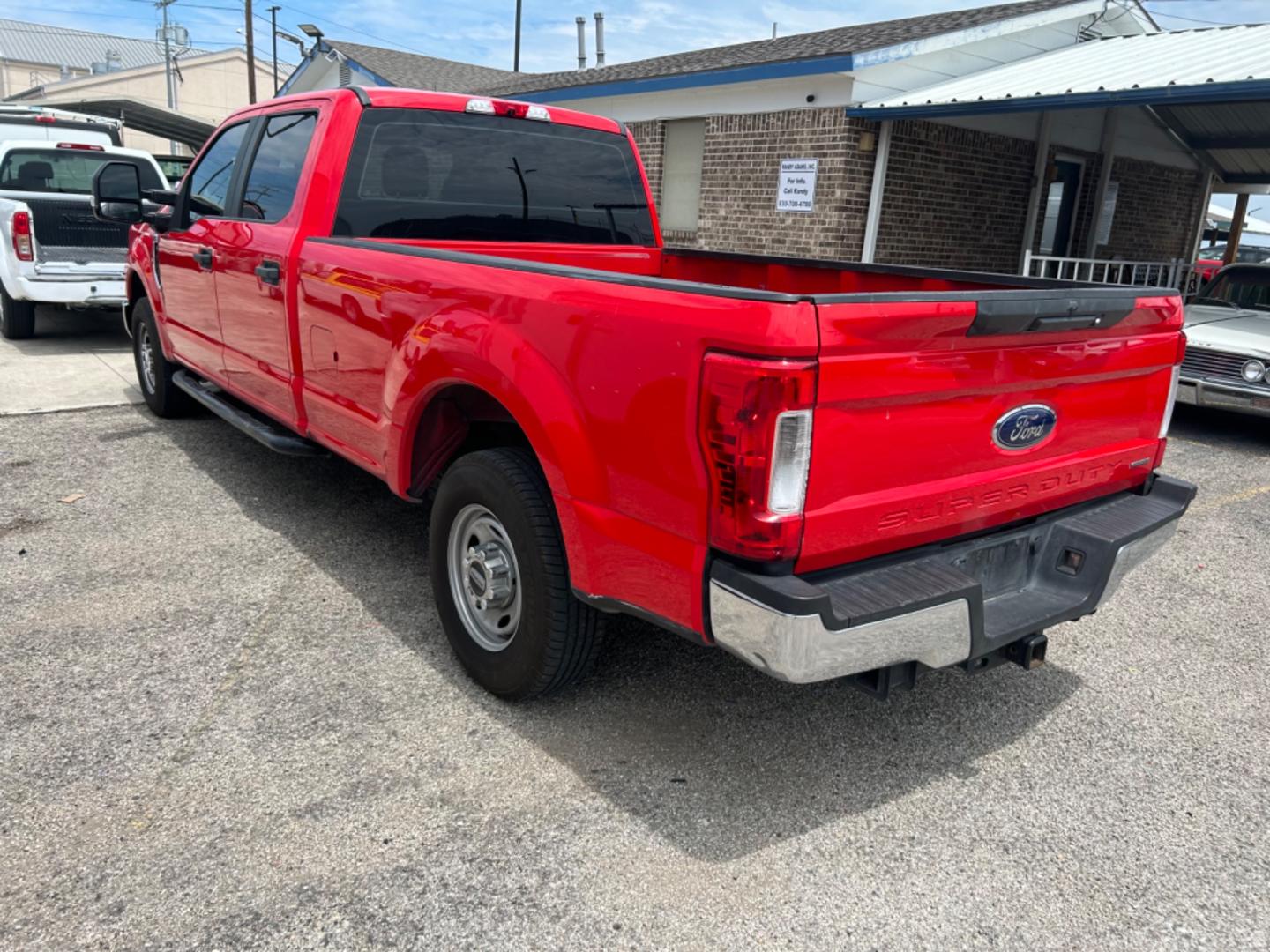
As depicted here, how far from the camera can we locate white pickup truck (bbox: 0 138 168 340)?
923cm

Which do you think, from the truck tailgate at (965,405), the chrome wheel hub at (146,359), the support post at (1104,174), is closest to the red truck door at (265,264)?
the chrome wheel hub at (146,359)

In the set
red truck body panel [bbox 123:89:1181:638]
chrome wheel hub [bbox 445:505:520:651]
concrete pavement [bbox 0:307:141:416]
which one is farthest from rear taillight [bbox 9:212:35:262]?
chrome wheel hub [bbox 445:505:520:651]

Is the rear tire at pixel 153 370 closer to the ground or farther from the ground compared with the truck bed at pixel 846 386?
closer to the ground

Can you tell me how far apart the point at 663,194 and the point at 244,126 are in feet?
32.7

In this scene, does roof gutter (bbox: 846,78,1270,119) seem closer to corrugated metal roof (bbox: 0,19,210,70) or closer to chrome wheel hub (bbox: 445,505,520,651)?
chrome wheel hub (bbox: 445,505,520,651)

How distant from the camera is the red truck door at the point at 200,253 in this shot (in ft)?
16.7

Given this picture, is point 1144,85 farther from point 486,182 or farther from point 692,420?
point 692,420

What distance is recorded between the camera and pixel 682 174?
46.3 ft

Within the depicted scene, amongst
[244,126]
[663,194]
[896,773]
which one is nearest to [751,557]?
[896,773]

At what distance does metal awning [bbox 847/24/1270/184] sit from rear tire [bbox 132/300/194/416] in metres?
8.22

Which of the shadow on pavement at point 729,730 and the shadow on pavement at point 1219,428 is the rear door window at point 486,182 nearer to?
the shadow on pavement at point 729,730

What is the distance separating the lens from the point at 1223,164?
56.0 feet

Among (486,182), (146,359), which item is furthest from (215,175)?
(146,359)

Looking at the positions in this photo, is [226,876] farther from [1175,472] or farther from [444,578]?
[1175,472]
